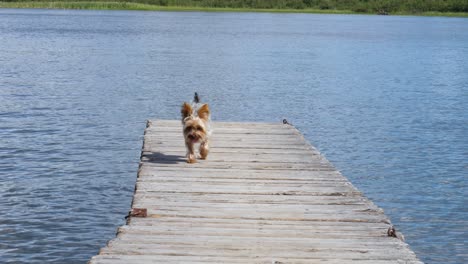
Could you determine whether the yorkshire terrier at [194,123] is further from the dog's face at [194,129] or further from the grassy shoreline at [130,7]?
the grassy shoreline at [130,7]

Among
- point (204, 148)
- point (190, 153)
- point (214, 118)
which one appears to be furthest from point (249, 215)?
point (214, 118)

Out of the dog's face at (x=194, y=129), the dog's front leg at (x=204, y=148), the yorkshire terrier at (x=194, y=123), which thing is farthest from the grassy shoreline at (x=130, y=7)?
the dog's face at (x=194, y=129)

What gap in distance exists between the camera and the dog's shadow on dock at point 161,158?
35.9ft

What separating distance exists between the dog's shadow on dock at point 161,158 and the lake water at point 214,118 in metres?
1.30

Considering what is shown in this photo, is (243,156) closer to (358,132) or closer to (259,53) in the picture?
(358,132)

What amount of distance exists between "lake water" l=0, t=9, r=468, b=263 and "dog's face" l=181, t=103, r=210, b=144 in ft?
6.86

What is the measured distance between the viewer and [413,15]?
12350 centimetres

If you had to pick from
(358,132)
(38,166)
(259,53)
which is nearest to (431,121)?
(358,132)

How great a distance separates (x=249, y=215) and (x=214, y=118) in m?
14.1

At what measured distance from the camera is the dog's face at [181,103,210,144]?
10.3m

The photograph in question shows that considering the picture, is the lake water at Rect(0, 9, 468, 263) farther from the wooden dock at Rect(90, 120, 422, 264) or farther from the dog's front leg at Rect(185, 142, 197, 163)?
the wooden dock at Rect(90, 120, 422, 264)

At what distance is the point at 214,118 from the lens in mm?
22156

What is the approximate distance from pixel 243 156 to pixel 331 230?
4.06 metres

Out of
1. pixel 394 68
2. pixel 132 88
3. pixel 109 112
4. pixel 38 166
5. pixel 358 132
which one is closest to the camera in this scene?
pixel 38 166
